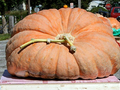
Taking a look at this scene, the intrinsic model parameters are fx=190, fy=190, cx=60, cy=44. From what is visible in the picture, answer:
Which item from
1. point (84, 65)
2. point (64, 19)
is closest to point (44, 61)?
point (84, 65)

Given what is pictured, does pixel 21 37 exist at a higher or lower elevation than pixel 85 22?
lower

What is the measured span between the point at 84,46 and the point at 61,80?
1.49 feet

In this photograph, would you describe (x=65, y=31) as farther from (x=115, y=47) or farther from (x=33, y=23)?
(x=115, y=47)

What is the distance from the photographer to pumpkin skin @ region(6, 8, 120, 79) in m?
2.04

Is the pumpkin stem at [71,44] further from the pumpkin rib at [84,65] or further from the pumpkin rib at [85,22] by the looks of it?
the pumpkin rib at [85,22]

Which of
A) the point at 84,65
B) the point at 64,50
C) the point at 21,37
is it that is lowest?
the point at 84,65

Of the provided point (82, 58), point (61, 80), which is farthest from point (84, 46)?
point (61, 80)

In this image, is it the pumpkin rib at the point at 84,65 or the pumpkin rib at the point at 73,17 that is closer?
the pumpkin rib at the point at 84,65

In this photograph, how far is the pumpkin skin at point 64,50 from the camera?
2041mm

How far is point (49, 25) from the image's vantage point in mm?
2348

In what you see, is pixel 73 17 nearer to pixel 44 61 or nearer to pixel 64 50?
pixel 64 50

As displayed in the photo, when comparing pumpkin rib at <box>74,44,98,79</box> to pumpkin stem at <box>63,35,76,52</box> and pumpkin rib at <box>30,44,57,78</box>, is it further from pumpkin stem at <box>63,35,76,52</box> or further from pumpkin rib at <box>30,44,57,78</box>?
pumpkin rib at <box>30,44,57,78</box>

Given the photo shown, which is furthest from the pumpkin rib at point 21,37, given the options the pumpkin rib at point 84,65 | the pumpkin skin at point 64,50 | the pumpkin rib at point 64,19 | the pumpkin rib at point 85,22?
the pumpkin rib at point 84,65

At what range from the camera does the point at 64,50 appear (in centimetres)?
210
